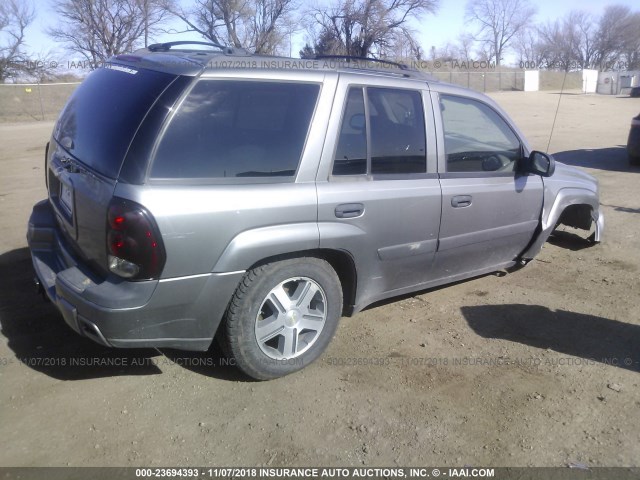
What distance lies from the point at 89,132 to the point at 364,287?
193cm

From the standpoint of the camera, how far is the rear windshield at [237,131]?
3137 millimetres

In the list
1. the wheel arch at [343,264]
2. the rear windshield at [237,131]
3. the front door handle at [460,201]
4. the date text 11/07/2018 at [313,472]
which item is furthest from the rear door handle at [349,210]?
the date text 11/07/2018 at [313,472]

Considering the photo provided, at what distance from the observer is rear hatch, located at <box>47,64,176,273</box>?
315cm

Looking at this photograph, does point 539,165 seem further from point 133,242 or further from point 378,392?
point 133,242

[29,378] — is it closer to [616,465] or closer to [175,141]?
[175,141]

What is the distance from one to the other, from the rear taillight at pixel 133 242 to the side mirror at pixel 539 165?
9.99 ft

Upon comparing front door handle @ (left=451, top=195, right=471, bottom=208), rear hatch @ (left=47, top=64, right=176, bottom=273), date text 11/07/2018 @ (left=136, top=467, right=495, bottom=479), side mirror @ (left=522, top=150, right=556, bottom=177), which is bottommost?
date text 11/07/2018 @ (left=136, top=467, right=495, bottom=479)

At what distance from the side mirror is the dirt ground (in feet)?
3.38

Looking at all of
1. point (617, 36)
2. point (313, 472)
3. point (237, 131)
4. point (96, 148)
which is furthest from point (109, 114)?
point (617, 36)

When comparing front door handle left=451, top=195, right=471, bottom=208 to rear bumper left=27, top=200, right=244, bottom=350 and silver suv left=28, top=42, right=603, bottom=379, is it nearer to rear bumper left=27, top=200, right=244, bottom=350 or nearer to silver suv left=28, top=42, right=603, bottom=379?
silver suv left=28, top=42, right=603, bottom=379

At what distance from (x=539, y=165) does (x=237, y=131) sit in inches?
102

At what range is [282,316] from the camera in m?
3.57

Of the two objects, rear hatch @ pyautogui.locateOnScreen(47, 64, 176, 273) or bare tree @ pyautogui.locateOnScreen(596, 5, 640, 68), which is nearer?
rear hatch @ pyautogui.locateOnScreen(47, 64, 176, 273)

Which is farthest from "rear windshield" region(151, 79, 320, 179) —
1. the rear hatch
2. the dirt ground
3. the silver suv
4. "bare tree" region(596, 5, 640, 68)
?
"bare tree" region(596, 5, 640, 68)
